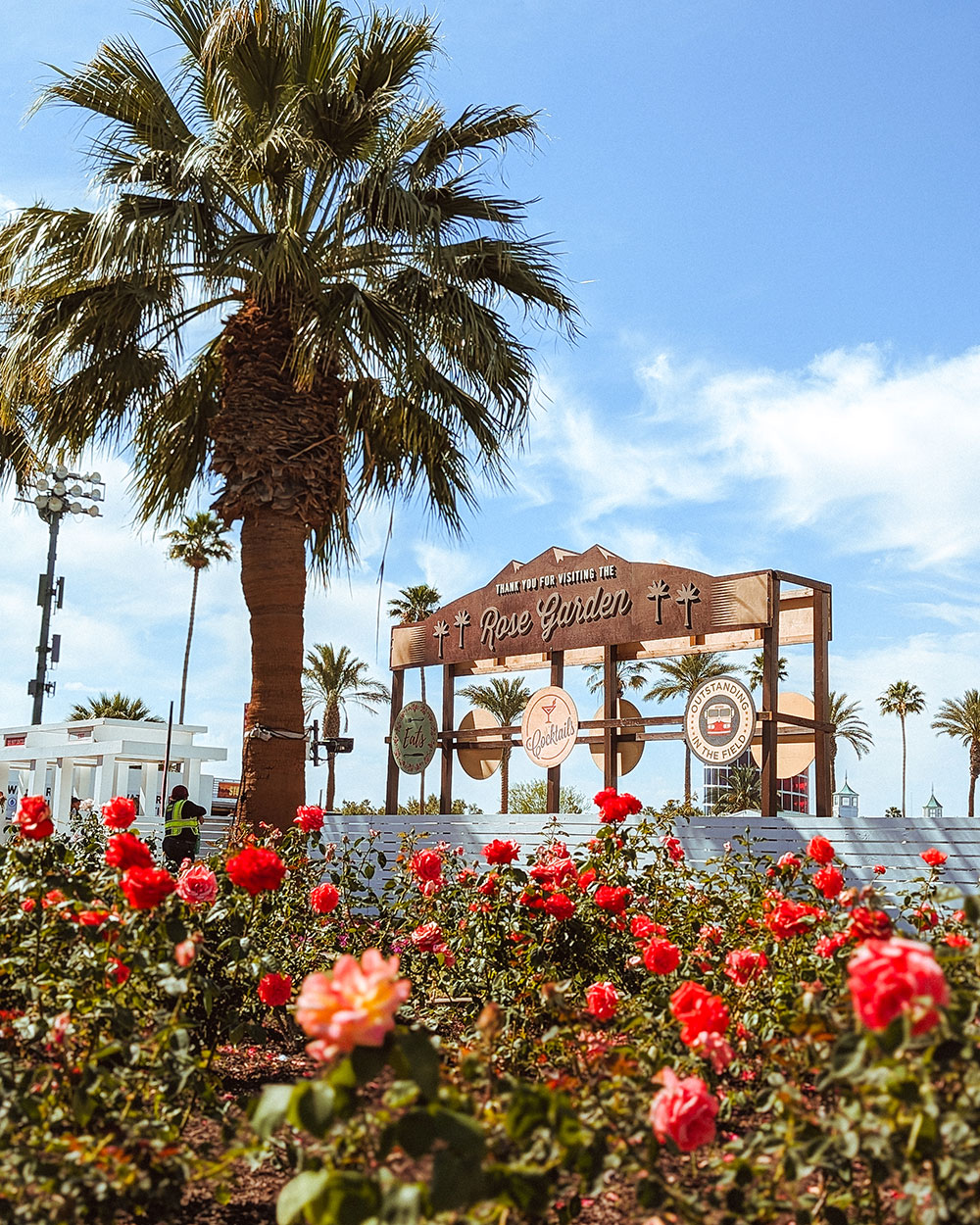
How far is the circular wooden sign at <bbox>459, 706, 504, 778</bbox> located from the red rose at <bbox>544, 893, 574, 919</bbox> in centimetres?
694

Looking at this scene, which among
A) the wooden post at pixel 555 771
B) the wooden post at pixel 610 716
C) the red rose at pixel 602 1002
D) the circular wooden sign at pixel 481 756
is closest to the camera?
the red rose at pixel 602 1002

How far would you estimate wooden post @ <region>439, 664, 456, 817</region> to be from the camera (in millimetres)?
11555

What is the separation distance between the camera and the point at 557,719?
10.2m

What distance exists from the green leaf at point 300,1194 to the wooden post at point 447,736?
9841mm

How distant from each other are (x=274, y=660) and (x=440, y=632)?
8.57 feet

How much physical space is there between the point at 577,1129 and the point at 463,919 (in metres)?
3.38

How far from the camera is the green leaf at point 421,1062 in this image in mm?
1654

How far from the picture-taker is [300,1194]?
1.68 meters

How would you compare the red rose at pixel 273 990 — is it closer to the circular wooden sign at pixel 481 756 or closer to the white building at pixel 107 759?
the circular wooden sign at pixel 481 756

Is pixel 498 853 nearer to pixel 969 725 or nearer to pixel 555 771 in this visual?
pixel 555 771

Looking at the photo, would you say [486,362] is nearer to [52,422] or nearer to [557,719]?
[557,719]

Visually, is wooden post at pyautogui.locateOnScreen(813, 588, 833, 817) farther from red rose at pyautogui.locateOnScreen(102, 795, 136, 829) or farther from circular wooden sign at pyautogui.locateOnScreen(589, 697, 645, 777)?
red rose at pyautogui.locateOnScreen(102, 795, 136, 829)

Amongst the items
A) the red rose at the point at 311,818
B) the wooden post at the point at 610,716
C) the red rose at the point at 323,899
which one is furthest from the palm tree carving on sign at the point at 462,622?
the red rose at the point at 323,899

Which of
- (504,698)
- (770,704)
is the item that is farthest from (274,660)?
(504,698)
